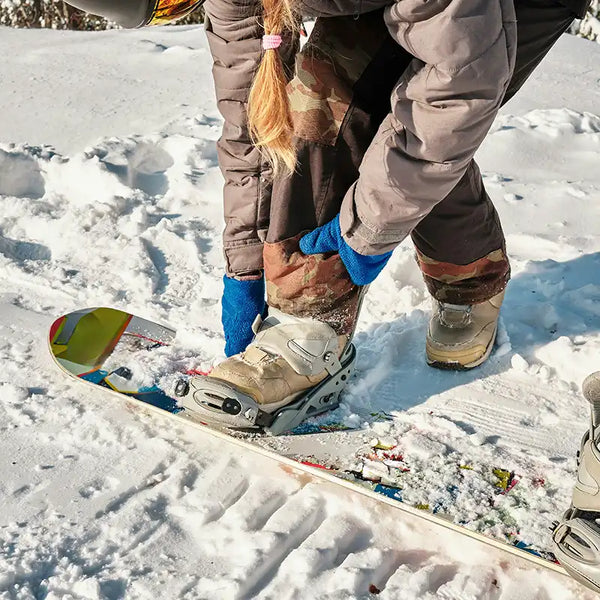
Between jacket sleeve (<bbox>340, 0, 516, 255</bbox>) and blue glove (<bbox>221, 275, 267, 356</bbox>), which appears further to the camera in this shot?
blue glove (<bbox>221, 275, 267, 356</bbox>)

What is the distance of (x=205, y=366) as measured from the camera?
7.19ft

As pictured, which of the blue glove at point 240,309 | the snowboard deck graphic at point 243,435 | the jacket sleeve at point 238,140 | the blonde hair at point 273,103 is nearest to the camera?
the snowboard deck graphic at point 243,435

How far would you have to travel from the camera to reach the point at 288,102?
185cm

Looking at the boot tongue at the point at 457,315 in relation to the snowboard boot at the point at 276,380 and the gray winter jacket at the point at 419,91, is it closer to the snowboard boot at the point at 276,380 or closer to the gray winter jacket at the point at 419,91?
the snowboard boot at the point at 276,380

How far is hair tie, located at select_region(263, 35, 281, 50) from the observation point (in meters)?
1.74

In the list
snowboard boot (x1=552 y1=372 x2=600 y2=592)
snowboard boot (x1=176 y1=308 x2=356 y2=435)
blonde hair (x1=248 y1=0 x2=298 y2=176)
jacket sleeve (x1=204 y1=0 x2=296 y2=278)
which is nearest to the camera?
snowboard boot (x1=552 y1=372 x2=600 y2=592)

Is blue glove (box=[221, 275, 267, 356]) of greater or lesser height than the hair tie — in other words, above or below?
below

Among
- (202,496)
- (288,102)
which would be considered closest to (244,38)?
(288,102)

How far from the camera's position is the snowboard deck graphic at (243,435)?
1622 millimetres

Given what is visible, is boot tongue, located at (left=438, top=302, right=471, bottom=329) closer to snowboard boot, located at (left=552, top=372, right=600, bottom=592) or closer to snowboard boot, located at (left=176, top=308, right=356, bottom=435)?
snowboard boot, located at (left=176, top=308, right=356, bottom=435)

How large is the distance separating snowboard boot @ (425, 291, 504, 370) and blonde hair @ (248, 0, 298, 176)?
2.08 feet

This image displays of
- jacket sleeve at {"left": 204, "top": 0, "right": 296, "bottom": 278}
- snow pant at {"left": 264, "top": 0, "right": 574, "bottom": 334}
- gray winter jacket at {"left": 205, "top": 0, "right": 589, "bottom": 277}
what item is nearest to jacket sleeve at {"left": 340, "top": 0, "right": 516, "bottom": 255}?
gray winter jacket at {"left": 205, "top": 0, "right": 589, "bottom": 277}

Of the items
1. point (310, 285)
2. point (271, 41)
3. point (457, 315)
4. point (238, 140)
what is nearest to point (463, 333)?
point (457, 315)

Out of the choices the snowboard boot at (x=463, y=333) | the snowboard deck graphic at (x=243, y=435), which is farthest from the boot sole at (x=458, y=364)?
the snowboard deck graphic at (x=243, y=435)
